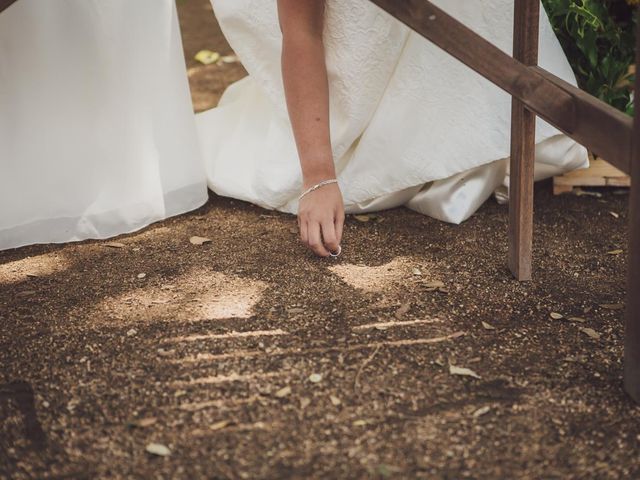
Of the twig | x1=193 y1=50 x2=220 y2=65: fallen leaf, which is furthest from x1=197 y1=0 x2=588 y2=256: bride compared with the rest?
x1=193 y1=50 x2=220 y2=65: fallen leaf

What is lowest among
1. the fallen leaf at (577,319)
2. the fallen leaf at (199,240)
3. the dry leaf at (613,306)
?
the dry leaf at (613,306)

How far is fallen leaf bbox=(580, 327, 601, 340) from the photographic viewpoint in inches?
58.8

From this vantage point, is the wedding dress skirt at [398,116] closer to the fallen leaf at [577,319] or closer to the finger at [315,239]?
the finger at [315,239]

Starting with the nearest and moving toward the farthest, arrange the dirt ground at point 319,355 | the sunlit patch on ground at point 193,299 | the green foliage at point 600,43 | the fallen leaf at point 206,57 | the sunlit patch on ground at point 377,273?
the dirt ground at point 319,355 < the sunlit patch on ground at point 193,299 < the sunlit patch on ground at point 377,273 < the green foliage at point 600,43 < the fallen leaf at point 206,57

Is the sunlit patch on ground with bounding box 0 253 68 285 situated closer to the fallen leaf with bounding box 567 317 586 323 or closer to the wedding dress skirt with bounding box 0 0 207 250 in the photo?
the wedding dress skirt with bounding box 0 0 207 250

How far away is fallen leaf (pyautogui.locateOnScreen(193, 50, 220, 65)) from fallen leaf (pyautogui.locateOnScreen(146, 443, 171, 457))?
2538mm

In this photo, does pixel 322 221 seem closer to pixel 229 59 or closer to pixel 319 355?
pixel 319 355

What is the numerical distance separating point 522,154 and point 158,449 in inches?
35.0

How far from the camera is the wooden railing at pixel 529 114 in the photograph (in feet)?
4.00

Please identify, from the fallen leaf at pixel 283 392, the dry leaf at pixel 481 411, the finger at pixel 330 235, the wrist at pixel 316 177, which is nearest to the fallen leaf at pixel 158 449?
the fallen leaf at pixel 283 392

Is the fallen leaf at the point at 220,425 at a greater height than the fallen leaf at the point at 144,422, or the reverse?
the fallen leaf at the point at 144,422

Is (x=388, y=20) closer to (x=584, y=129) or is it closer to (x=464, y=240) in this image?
(x=464, y=240)

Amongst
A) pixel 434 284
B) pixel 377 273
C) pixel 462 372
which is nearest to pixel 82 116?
pixel 377 273

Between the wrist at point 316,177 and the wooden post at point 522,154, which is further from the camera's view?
the wrist at point 316,177
